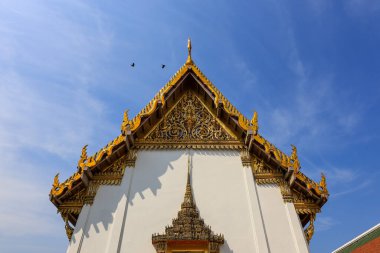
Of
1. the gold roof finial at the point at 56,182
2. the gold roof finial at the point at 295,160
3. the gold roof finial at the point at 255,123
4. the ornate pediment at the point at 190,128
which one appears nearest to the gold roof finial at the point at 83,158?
the gold roof finial at the point at 56,182

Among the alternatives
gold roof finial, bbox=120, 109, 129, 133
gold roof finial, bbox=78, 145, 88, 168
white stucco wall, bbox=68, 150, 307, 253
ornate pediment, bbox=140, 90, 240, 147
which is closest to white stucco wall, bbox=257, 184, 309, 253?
white stucco wall, bbox=68, 150, 307, 253

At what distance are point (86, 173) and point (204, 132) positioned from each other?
130 inches

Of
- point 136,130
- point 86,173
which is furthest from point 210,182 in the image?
point 86,173

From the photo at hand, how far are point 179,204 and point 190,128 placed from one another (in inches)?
87.3

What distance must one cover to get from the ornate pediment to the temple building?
0.03 metres

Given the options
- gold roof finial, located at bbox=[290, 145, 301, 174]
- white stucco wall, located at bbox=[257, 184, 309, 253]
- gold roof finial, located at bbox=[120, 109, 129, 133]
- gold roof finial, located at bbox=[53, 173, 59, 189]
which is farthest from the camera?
gold roof finial, located at bbox=[120, 109, 129, 133]

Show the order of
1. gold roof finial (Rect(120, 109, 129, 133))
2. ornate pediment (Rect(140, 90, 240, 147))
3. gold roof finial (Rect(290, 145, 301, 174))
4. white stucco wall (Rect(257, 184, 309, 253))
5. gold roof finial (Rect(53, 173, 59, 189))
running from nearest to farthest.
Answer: white stucco wall (Rect(257, 184, 309, 253)) < gold roof finial (Rect(53, 173, 59, 189)) < gold roof finial (Rect(290, 145, 301, 174)) < gold roof finial (Rect(120, 109, 129, 133)) < ornate pediment (Rect(140, 90, 240, 147))

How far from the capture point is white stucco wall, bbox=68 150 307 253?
6.55 meters

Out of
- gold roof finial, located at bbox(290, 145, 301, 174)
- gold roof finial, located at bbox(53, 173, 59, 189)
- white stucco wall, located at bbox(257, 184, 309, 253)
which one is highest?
gold roof finial, located at bbox(290, 145, 301, 174)

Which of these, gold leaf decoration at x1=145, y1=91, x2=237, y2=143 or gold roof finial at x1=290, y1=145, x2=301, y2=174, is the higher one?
gold leaf decoration at x1=145, y1=91, x2=237, y2=143

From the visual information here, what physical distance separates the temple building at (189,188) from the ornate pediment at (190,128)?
0.03 meters

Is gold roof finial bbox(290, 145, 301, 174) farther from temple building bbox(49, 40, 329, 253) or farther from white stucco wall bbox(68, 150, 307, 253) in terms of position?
white stucco wall bbox(68, 150, 307, 253)

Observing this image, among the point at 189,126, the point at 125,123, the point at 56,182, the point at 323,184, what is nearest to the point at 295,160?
the point at 323,184

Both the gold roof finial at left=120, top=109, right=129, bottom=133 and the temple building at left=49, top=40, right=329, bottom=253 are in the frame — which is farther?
the gold roof finial at left=120, top=109, right=129, bottom=133
